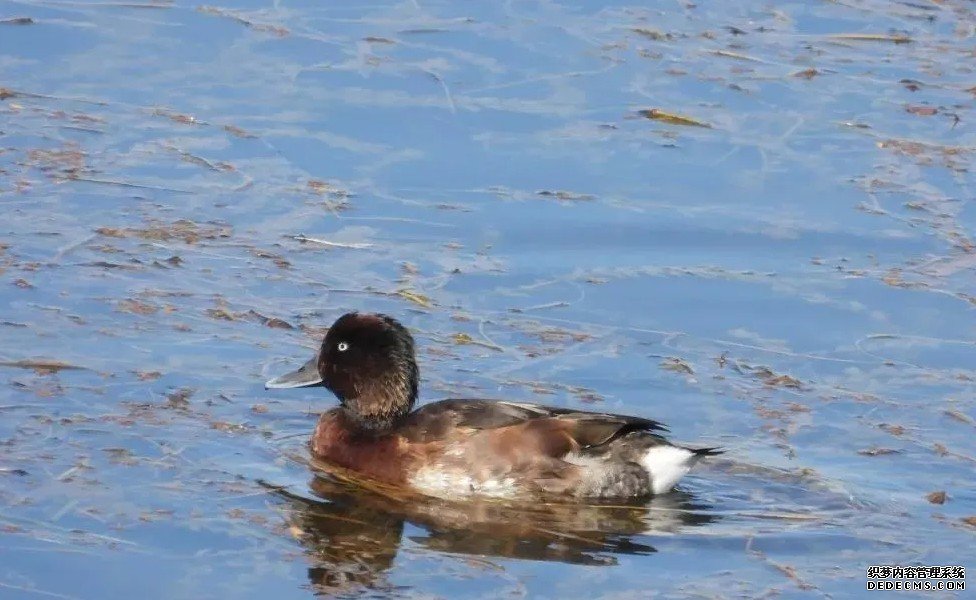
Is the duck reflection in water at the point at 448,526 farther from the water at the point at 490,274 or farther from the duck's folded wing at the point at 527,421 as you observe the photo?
the duck's folded wing at the point at 527,421

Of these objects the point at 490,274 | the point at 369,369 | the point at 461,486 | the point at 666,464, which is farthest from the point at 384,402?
the point at 490,274

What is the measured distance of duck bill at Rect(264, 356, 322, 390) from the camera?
915cm

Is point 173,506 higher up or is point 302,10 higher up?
point 302,10

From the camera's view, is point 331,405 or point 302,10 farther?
point 302,10

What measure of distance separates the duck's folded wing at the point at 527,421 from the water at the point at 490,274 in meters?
0.37

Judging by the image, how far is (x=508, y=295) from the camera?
1080 cm

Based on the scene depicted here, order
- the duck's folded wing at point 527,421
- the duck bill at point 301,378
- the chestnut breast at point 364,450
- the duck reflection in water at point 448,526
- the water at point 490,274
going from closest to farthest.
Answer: the duck reflection in water at point 448,526, the water at point 490,274, the duck's folded wing at point 527,421, the chestnut breast at point 364,450, the duck bill at point 301,378

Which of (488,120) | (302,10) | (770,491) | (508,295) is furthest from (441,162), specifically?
(770,491)

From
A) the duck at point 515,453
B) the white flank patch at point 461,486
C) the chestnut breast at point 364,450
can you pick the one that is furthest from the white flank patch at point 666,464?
the chestnut breast at point 364,450

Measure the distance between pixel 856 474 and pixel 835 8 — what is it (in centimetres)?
766

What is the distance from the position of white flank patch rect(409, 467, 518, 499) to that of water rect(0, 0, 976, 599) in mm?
164

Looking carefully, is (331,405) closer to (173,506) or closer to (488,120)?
(173,506)

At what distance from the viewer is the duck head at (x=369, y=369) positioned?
9.22m

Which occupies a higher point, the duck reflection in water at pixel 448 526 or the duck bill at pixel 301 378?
the duck bill at pixel 301 378
